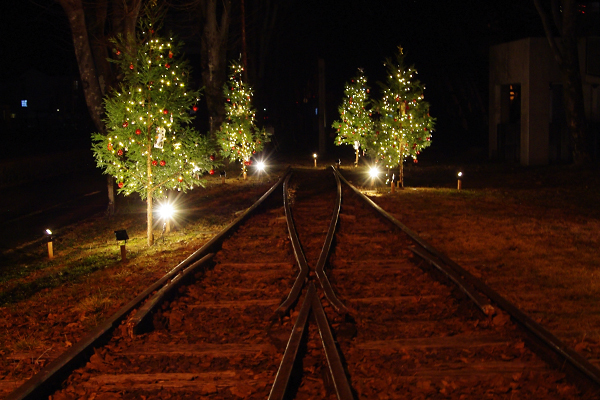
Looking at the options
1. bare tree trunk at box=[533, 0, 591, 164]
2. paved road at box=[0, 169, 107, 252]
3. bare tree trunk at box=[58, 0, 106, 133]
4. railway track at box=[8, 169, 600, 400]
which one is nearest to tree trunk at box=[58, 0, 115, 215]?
bare tree trunk at box=[58, 0, 106, 133]

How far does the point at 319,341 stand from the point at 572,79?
20733 millimetres

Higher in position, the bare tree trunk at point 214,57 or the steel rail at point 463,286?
the bare tree trunk at point 214,57

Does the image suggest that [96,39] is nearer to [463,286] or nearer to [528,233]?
[528,233]

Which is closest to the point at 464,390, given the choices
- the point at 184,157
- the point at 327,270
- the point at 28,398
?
the point at 28,398

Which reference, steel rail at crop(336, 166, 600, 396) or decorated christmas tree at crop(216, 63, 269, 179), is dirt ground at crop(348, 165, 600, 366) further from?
decorated christmas tree at crop(216, 63, 269, 179)

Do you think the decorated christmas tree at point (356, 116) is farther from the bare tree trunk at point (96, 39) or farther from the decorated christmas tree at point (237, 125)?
the bare tree trunk at point (96, 39)

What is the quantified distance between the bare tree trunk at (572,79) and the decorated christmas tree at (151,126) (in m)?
16.1

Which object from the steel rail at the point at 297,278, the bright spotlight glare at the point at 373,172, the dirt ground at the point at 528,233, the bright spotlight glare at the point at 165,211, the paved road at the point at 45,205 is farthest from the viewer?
the bright spotlight glare at the point at 373,172

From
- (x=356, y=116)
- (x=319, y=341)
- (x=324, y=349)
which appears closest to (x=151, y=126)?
(x=319, y=341)

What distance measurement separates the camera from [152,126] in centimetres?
1238

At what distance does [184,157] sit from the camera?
1284 centimetres

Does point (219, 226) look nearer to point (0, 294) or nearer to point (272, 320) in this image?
point (0, 294)

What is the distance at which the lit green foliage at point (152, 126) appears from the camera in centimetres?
1211

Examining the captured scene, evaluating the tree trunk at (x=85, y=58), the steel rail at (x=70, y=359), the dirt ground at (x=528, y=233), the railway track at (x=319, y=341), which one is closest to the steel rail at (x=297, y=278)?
the railway track at (x=319, y=341)
